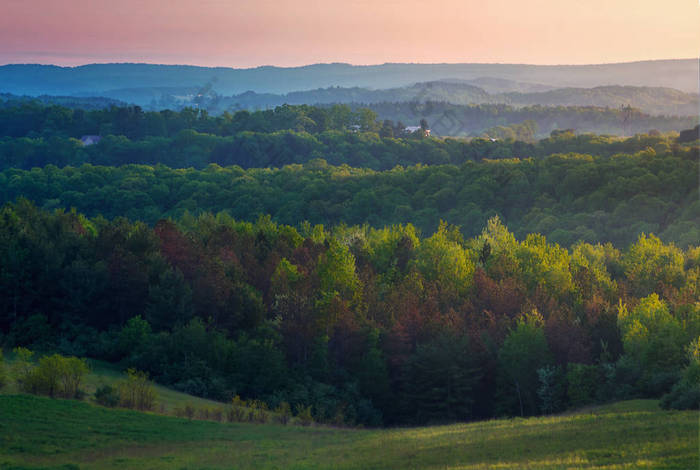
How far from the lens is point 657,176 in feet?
297

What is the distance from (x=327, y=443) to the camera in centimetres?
2884

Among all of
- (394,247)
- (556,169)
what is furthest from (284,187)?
(394,247)

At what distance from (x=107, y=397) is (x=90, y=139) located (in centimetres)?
17582

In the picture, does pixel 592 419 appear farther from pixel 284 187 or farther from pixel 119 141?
pixel 119 141

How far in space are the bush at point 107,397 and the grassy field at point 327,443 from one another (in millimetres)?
1220

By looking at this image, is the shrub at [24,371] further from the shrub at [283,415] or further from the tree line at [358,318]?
the shrub at [283,415]

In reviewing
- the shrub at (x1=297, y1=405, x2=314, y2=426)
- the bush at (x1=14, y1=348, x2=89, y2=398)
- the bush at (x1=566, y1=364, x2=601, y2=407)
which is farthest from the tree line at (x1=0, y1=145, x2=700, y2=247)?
the bush at (x1=14, y1=348, x2=89, y2=398)

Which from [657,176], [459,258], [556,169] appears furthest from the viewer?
[556,169]

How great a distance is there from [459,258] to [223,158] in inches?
4653

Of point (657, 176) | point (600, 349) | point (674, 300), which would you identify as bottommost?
point (600, 349)

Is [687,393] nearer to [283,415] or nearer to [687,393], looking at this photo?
[687,393]

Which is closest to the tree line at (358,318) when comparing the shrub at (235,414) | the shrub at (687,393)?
the shrub at (687,393)

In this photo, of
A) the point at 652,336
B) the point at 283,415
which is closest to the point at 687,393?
the point at 652,336

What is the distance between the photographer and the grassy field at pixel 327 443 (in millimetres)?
22219
